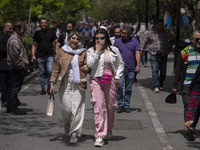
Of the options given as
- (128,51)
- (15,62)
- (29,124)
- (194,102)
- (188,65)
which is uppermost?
(188,65)

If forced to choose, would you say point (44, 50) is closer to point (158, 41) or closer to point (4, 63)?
point (4, 63)

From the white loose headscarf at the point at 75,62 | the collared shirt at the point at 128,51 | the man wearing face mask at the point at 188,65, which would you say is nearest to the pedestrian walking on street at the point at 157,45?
the collared shirt at the point at 128,51

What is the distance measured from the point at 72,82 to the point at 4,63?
393 centimetres

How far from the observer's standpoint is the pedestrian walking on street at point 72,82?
7973 millimetres

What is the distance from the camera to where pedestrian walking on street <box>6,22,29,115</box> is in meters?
10.7

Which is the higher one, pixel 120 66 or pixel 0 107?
pixel 120 66

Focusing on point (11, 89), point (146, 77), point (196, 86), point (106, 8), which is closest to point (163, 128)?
point (196, 86)

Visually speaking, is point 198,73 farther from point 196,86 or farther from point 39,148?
point 39,148

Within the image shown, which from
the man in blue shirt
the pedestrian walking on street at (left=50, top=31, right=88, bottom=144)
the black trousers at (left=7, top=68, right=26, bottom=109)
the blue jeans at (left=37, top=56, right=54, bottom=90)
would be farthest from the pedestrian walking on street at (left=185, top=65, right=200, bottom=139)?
the blue jeans at (left=37, top=56, right=54, bottom=90)

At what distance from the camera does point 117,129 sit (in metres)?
9.33

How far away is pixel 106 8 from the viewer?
9250cm

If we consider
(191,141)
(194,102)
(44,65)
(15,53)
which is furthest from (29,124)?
(44,65)

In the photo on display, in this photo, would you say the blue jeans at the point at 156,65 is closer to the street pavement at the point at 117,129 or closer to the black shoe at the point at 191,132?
the street pavement at the point at 117,129

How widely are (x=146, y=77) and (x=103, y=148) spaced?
37.6 ft
